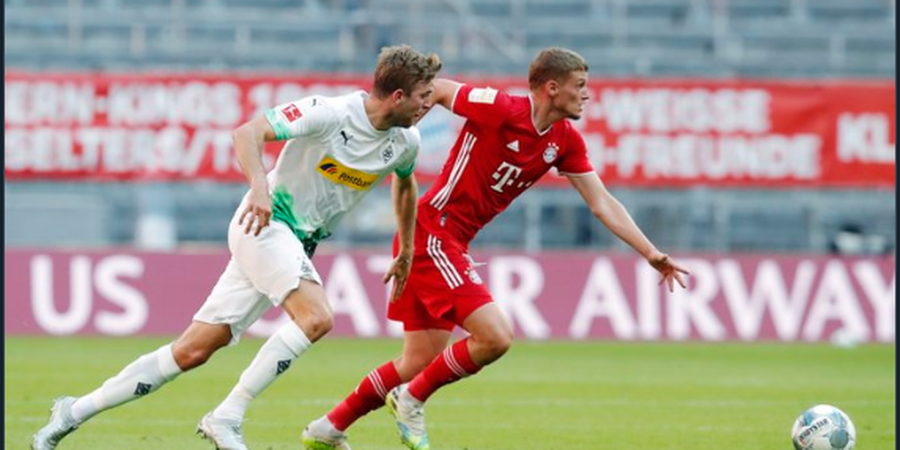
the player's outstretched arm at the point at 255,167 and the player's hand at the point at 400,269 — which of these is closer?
the player's outstretched arm at the point at 255,167

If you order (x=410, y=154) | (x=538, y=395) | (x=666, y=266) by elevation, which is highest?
(x=410, y=154)

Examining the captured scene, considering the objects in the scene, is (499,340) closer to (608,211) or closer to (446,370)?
(446,370)

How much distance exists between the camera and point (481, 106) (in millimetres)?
8484

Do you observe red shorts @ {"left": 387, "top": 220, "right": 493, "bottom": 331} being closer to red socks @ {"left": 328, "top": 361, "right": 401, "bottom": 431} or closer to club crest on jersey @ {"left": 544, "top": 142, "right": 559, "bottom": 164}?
red socks @ {"left": 328, "top": 361, "right": 401, "bottom": 431}

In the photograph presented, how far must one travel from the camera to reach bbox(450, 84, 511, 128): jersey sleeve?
848cm

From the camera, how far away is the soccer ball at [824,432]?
841 centimetres

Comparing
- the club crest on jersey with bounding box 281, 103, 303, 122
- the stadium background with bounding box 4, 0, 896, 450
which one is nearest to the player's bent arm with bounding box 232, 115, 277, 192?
the club crest on jersey with bounding box 281, 103, 303, 122

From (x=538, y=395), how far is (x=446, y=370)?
4.18 metres

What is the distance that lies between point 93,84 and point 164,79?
2.67 ft

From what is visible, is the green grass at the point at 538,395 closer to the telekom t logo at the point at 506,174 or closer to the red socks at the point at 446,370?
the red socks at the point at 446,370

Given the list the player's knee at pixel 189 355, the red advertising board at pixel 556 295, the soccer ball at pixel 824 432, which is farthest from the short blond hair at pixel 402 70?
the red advertising board at pixel 556 295

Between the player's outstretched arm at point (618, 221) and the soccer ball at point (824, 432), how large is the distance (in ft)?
3.12

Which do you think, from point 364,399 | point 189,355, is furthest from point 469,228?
point 189,355

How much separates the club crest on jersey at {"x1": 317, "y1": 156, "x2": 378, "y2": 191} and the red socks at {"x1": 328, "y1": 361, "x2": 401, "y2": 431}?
1.02 metres
